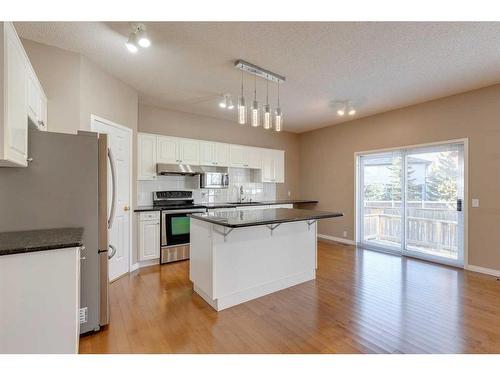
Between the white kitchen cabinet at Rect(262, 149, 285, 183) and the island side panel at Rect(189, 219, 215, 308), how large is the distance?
125 inches

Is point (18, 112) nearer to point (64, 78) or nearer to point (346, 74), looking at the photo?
point (64, 78)

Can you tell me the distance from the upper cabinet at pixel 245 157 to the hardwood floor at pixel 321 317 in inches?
105

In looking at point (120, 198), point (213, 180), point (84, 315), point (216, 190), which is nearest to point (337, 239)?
point (216, 190)

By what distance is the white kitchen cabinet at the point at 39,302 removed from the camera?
152 centimetres

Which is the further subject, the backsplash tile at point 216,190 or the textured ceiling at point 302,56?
the backsplash tile at point 216,190

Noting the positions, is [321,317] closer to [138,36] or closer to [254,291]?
[254,291]

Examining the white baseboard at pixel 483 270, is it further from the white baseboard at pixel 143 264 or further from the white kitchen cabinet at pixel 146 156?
the white kitchen cabinet at pixel 146 156

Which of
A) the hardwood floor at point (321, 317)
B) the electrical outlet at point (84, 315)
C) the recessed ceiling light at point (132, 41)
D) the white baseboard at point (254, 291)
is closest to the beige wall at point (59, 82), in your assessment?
the recessed ceiling light at point (132, 41)

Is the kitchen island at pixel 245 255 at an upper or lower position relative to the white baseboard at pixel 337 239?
upper

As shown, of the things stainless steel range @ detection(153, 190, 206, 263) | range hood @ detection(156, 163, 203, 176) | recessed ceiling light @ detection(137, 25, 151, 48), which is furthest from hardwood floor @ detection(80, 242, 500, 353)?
recessed ceiling light @ detection(137, 25, 151, 48)

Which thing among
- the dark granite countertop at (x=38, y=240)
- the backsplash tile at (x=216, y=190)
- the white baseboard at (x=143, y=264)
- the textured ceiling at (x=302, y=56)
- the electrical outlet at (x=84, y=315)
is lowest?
the white baseboard at (x=143, y=264)

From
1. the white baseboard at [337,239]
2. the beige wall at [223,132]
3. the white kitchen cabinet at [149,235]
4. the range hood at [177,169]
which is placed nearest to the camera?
the white kitchen cabinet at [149,235]

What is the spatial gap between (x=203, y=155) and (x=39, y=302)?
3610 mm

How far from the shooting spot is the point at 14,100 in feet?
5.59
